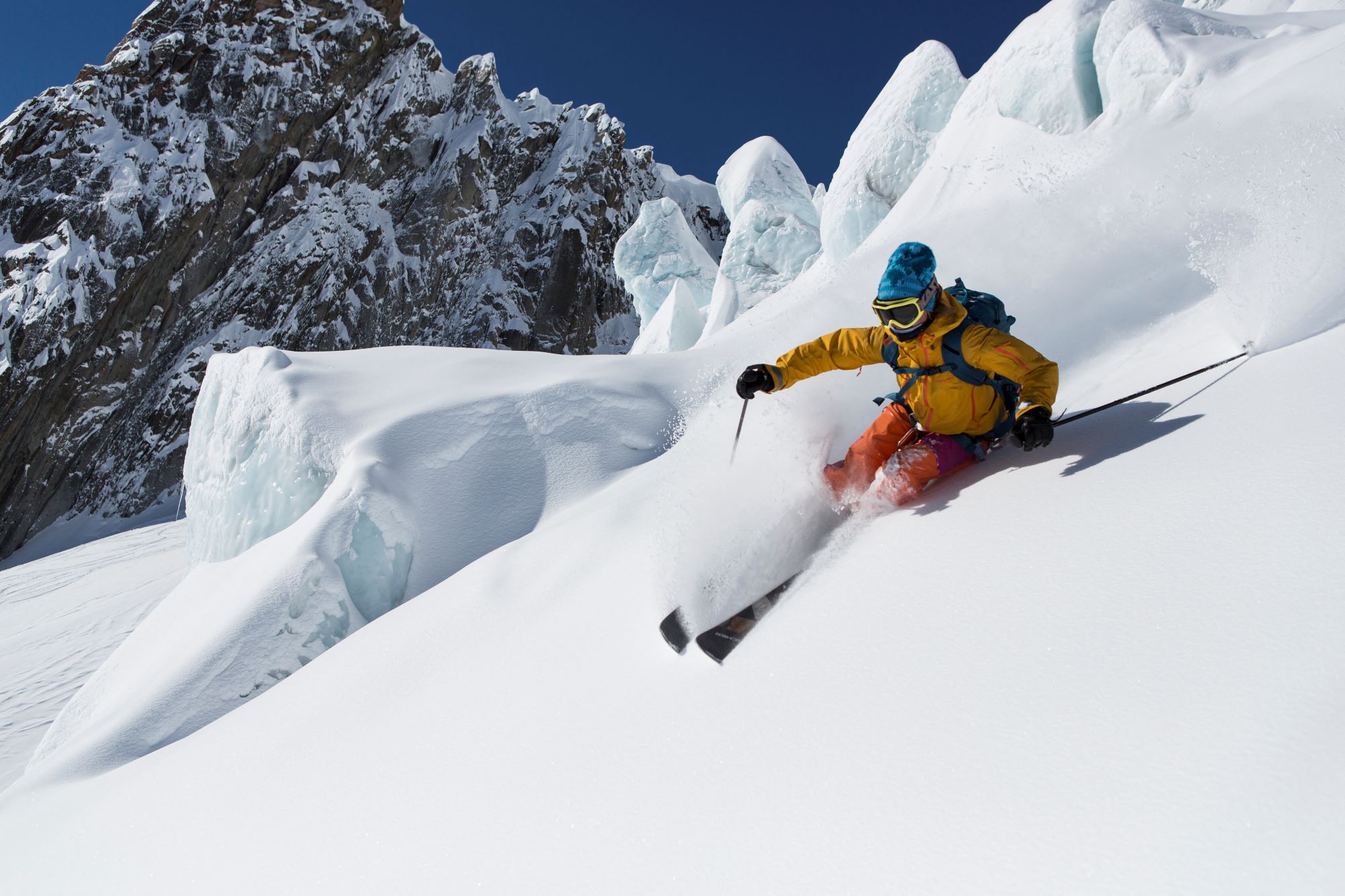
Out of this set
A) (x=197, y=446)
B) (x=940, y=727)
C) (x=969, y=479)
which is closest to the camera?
(x=940, y=727)

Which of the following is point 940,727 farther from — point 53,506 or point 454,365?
point 53,506

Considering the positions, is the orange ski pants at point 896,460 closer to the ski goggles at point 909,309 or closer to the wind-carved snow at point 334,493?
the ski goggles at point 909,309

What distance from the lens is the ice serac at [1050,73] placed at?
320 inches

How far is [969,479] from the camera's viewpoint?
2551 millimetres

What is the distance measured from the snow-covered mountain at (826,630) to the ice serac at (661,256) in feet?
51.8

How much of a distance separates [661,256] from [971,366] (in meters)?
19.5

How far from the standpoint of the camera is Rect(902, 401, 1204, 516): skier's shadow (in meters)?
2.27

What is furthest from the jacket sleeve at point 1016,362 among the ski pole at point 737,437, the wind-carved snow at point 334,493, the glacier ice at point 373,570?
the glacier ice at point 373,570

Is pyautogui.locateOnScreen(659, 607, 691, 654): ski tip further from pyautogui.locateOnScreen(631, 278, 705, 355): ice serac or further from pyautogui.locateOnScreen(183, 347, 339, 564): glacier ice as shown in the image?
pyautogui.locateOnScreen(631, 278, 705, 355): ice serac

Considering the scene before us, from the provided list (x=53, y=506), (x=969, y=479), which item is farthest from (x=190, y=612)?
(x=53, y=506)

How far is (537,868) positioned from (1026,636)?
44.2 inches

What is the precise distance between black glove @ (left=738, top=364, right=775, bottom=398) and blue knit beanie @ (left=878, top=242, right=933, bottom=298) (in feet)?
1.85

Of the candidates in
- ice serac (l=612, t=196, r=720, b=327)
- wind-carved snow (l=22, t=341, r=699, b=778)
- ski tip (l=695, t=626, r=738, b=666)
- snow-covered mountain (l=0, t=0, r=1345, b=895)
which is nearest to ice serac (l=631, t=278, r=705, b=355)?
ice serac (l=612, t=196, r=720, b=327)

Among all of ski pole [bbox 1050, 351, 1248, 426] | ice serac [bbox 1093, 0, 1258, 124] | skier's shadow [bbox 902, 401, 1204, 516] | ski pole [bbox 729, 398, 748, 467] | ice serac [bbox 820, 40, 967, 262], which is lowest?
skier's shadow [bbox 902, 401, 1204, 516]
